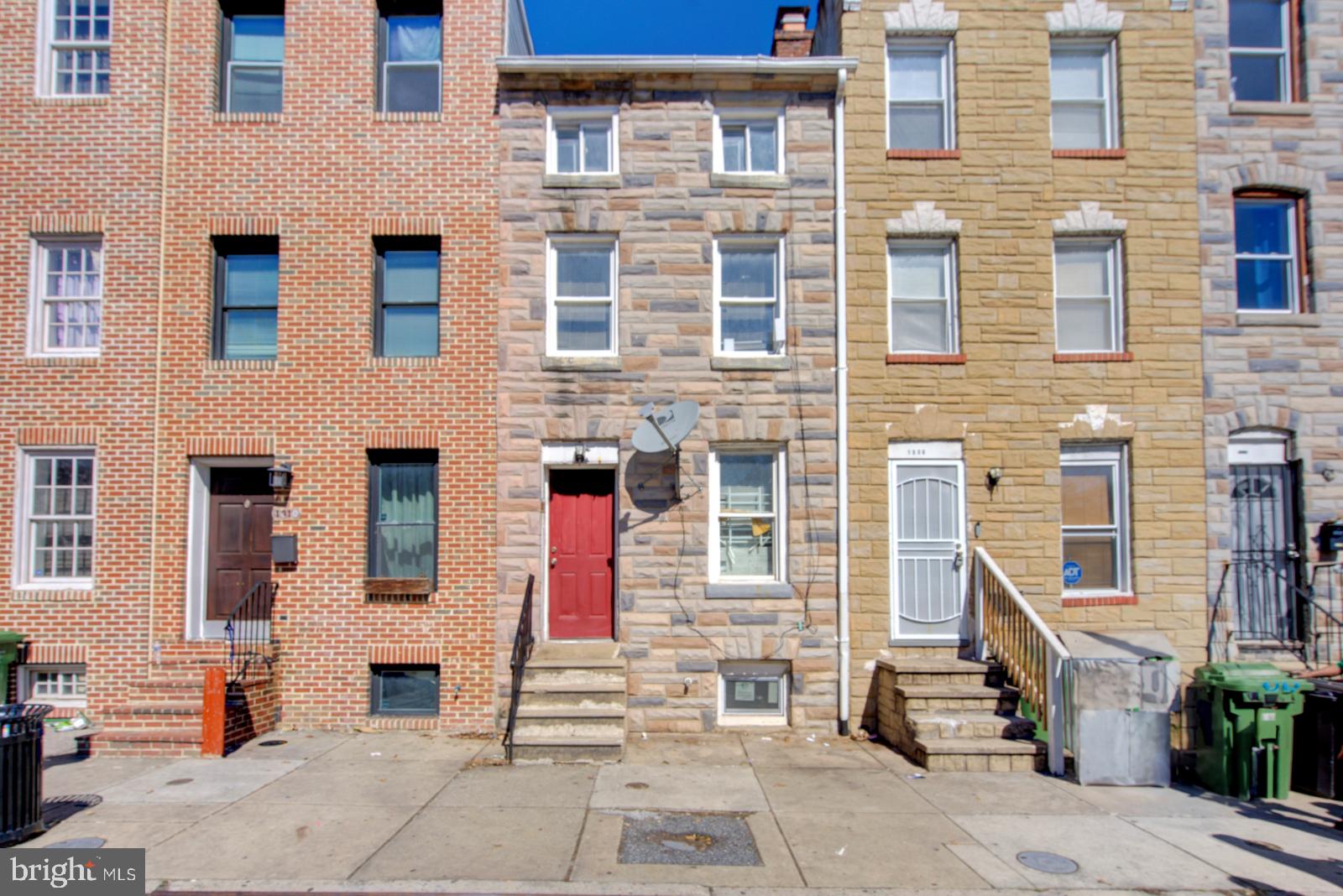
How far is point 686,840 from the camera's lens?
264 inches

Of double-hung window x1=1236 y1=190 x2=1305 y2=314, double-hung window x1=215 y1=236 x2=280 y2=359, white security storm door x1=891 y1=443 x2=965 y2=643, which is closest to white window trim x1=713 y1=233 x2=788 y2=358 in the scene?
white security storm door x1=891 y1=443 x2=965 y2=643

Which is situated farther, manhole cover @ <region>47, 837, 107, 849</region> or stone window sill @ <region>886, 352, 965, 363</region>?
stone window sill @ <region>886, 352, 965, 363</region>

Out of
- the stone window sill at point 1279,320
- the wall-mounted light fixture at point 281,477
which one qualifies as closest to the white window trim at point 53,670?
the wall-mounted light fixture at point 281,477

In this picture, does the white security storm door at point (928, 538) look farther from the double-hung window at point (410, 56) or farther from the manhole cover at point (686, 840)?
the double-hung window at point (410, 56)

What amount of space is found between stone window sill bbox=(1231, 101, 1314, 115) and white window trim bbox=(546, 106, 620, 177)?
7.84 meters

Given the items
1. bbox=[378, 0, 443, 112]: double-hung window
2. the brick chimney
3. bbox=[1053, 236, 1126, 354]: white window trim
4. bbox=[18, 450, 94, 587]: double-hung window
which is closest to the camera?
bbox=[18, 450, 94, 587]: double-hung window

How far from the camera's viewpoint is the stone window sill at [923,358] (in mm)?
10508

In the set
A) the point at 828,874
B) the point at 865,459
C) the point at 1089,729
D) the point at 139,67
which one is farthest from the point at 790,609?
the point at 139,67

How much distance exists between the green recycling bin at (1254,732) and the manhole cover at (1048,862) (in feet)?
10.1

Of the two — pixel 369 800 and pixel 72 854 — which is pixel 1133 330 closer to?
pixel 369 800

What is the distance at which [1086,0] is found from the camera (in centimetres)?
1095

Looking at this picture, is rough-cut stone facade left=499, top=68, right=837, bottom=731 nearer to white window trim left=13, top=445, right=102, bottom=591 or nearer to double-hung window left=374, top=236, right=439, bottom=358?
double-hung window left=374, top=236, right=439, bottom=358

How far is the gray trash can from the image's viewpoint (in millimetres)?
8375

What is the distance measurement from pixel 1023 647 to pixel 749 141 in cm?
695
